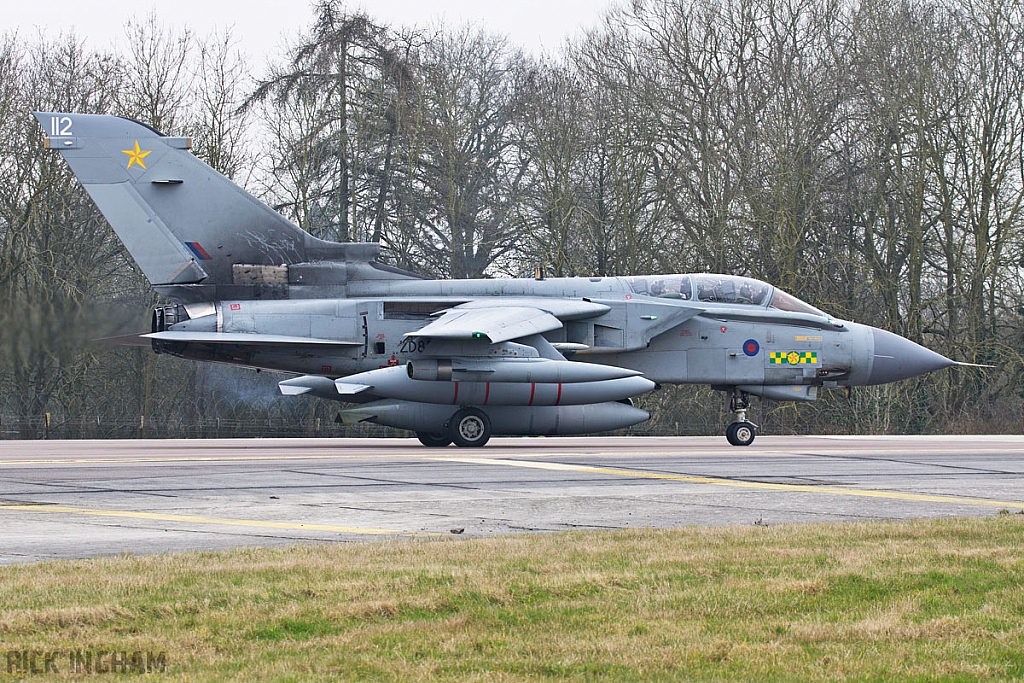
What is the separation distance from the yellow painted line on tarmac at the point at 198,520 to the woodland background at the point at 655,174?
21898 mm

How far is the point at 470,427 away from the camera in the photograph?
20.1 metres

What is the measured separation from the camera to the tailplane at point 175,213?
65.3ft

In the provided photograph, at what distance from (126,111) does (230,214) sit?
17543 mm

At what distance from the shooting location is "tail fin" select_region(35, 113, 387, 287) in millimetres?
19906

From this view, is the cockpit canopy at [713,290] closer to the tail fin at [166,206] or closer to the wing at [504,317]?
the wing at [504,317]

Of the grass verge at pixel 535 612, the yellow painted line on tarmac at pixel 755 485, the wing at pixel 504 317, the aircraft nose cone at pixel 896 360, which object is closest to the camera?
the grass verge at pixel 535 612

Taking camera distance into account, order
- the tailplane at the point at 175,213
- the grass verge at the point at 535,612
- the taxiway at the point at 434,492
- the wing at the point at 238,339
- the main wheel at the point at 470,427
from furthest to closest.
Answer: the main wheel at the point at 470,427
the tailplane at the point at 175,213
the wing at the point at 238,339
the taxiway at the point at 434,492
the grass verge at the point at 535,612

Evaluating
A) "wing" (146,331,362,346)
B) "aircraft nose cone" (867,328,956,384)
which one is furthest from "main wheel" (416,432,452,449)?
"aircraft nose cone" (867,328,956,384)

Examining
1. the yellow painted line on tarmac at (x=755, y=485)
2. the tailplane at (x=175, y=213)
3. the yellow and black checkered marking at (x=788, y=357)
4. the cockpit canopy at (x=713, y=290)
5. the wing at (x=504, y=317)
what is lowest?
the yellow painted line on tarmac at (x=755, y=485)

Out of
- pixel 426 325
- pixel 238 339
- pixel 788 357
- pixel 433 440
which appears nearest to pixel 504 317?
pixel 426 325

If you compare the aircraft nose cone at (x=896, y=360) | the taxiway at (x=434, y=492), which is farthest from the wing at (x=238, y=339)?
the aircraft nose cone at (x=896, y=360)

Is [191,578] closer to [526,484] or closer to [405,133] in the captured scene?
[526,484]

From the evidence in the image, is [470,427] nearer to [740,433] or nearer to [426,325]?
[426,325]

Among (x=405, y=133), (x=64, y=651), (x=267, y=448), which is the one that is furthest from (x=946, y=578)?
(x=405, y=133)
